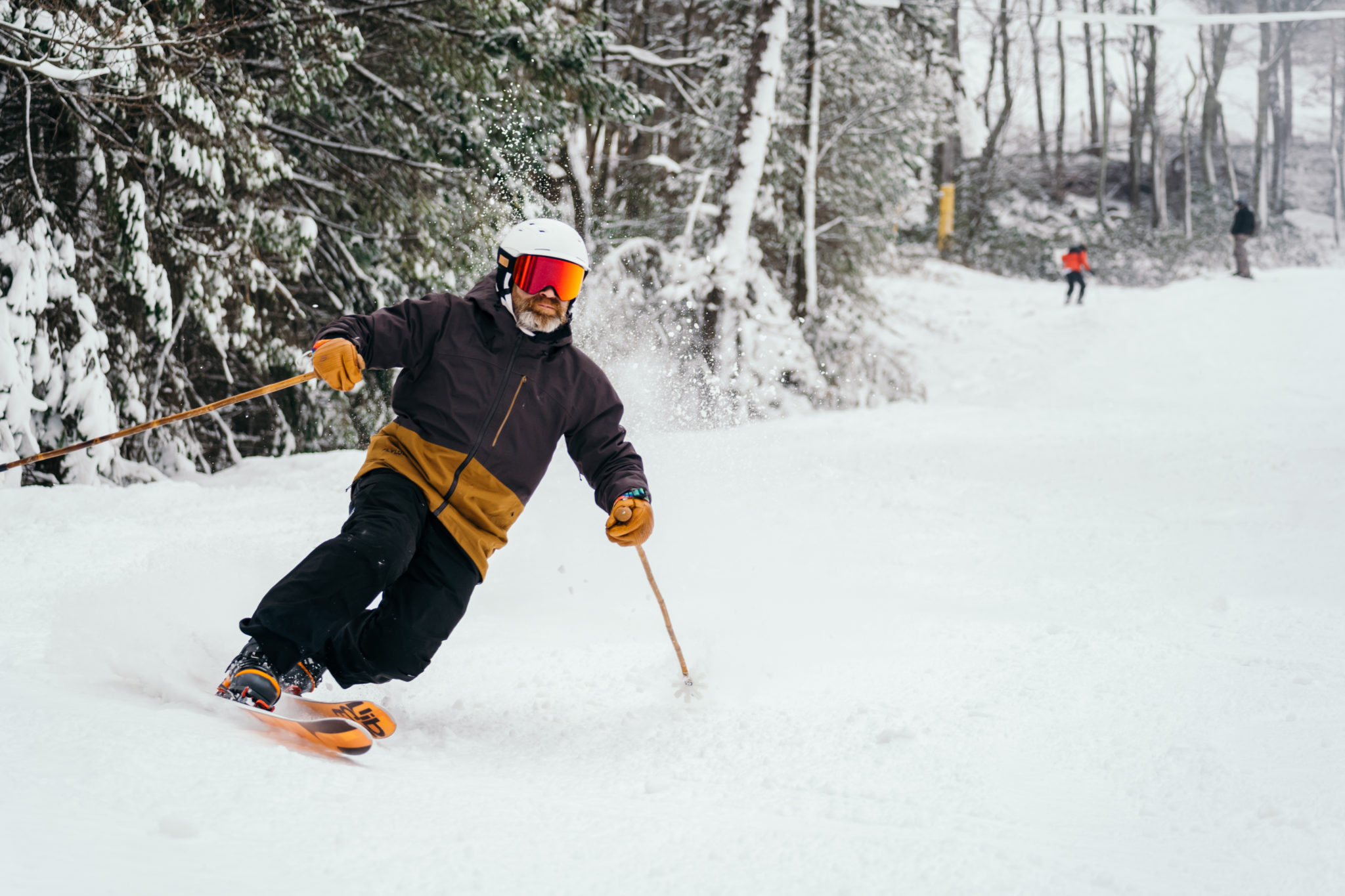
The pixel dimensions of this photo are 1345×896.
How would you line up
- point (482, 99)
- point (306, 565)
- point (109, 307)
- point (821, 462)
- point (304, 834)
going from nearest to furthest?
point (304, 834) < point (306, 565) < point (109, 307) < point (821, 462) < point (482, 99)

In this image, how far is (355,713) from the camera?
2826 millimetres

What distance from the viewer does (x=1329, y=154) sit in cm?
4462

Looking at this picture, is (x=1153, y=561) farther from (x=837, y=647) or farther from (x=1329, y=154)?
(x=1329, y=154)

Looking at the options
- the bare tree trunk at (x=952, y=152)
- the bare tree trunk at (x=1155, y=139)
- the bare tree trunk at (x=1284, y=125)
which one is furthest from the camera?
the bare tree trunk at (x=1284, y=125)

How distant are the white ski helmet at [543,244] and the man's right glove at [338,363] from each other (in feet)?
1.98

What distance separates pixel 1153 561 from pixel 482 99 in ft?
22.9

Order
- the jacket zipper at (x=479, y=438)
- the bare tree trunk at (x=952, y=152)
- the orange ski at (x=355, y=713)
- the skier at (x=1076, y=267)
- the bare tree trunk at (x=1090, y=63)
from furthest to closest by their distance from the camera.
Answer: the bare tree trunk at (x=1090, y=63), the bare tree trunk at (x=952, y=152), the skier at (x=1076, y=267), the jacket zipper at (x=479, y=438), the orange ski at (x=355, y=713)

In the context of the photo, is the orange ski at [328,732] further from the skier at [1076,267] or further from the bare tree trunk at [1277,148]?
the bare tree trunk at [1277,148]

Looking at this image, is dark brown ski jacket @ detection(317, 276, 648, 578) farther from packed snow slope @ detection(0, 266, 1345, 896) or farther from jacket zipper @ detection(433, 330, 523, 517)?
packed snow slope @ detection(0, 266, 1345, 896)

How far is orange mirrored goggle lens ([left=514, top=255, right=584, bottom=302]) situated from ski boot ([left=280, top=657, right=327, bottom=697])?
1.36 m

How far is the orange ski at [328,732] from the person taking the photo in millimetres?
2479

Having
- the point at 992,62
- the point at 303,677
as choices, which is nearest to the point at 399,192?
the point at 303,677

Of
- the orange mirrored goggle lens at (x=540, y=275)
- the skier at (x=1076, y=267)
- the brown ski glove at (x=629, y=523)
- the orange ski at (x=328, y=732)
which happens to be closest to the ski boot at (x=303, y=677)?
the orange ski at (x=328, y=732)

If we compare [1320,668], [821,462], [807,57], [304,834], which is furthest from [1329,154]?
[304,834]
